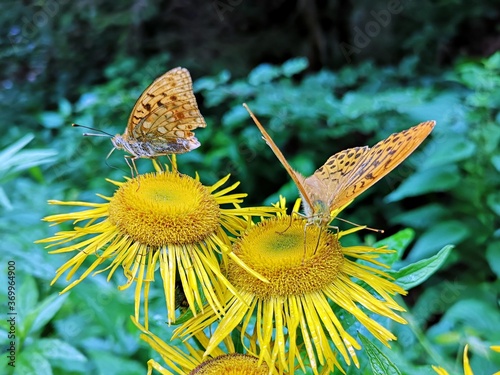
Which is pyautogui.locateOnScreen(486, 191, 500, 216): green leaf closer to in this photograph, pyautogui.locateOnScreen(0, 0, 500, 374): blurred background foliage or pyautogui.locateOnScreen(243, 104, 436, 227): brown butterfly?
pyautogui.locateOnScreen(0, 0, 500, 374): blurred background foliage

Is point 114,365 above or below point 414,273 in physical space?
below

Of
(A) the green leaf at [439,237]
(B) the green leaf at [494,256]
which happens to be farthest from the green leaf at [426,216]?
(B) the green leaf at [494,256]

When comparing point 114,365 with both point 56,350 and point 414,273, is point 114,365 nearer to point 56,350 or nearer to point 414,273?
point 56,350

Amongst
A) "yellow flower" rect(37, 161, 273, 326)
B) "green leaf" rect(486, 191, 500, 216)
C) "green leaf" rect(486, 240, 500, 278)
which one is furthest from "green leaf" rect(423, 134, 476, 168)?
"yellow flower" rect(37, 161, 273, 326)

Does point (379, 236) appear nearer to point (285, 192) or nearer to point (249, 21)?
point (285, 192)

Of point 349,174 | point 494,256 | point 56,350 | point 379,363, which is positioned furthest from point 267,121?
point 379,363

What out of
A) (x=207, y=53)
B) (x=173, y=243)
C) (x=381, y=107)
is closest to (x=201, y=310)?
(x=173, y=243)

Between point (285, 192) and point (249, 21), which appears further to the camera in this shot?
point (249, 21)
